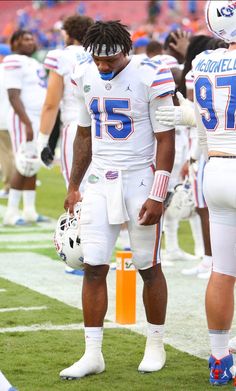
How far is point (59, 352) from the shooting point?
544 cm

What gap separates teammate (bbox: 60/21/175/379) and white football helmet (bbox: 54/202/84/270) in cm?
18

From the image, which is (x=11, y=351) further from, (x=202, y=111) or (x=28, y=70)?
(x=28, y=70)

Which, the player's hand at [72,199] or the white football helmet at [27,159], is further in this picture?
the white football helmet at [27,159]

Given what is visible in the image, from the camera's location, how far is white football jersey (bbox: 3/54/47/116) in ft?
33.1

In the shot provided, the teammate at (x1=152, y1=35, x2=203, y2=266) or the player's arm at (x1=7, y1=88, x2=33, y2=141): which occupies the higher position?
the player's arm at (x1=7, y1=88, x2=33, y2=141)

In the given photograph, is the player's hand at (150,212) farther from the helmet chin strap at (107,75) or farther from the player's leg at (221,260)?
the helmet chin strap at (107,75)

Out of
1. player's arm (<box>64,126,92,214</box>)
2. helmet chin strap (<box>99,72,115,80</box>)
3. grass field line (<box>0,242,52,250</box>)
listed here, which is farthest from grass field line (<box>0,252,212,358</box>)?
helmet chin strap (<box>99,72,115,80</box>)

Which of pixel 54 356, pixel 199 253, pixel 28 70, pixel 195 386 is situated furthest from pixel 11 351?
pixel 28 70

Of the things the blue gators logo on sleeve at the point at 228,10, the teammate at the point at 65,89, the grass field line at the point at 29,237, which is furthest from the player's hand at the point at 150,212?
the grass field line at the point at 29,237

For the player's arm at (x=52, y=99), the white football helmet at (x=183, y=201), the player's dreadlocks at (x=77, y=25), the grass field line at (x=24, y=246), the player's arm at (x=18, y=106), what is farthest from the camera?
the player's arm at (x=18, y=106)

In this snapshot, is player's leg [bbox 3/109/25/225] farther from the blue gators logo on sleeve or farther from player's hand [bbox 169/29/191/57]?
the blue gators logo on sleeve

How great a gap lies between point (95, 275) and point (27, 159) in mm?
5301

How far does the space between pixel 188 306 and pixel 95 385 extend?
1.99 meters

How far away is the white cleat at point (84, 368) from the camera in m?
4.95
